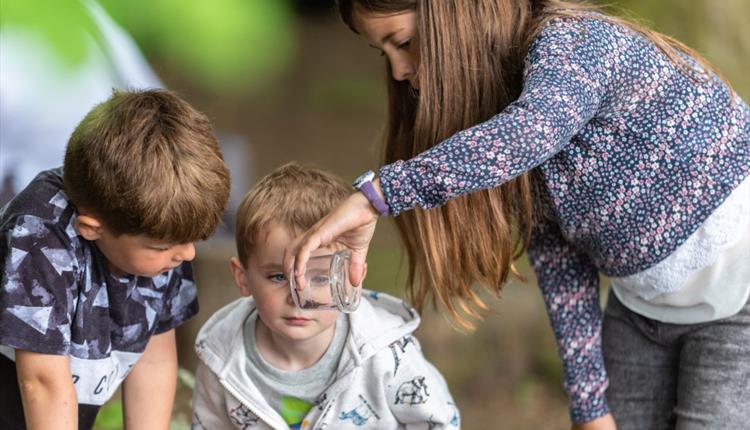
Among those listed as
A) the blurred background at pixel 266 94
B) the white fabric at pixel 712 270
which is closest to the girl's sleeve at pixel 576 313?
the white fabric at pixel 712 270

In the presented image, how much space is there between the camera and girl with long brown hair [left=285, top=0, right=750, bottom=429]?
5.95ft

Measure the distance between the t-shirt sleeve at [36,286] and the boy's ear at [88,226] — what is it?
3cm

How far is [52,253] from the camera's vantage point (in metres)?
1.80

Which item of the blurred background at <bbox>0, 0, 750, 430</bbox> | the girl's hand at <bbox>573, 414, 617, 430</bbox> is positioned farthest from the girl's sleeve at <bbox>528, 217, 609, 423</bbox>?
the blurred background at <bbox>0, 0, 750, 430</bbox>

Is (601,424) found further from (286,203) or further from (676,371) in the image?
(286,203)

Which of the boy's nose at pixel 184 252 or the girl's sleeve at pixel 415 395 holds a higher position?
the boy's nose at pixel 184 252

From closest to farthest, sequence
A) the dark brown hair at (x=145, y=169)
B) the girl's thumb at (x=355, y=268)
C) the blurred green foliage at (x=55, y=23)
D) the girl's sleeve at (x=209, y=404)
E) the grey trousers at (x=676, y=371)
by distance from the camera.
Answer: the blurred green foliage at (x=55, y=23) < the dark brown hair at (x=145, y=169) < the girl's thumb at (x=355, y=268) < the grey trousers at (x=676, y=371) < the girl's sleeve at (x=209, y=404)

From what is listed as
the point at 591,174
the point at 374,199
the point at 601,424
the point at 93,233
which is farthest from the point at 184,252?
the point at 601,424

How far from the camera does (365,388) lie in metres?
2.15

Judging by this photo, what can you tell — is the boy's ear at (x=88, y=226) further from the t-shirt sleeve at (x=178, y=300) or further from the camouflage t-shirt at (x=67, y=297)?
the t-shirt sleeve at (x=178, y=300)

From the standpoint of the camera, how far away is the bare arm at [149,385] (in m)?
2.14

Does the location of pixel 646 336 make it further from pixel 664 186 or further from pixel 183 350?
pixel 183 350

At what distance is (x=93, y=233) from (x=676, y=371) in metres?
1.20

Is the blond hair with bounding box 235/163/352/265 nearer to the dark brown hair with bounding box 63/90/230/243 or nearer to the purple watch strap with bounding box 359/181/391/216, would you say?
the dark brown hair with bounding box 63/90/230/243
